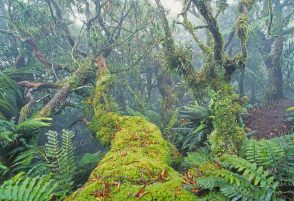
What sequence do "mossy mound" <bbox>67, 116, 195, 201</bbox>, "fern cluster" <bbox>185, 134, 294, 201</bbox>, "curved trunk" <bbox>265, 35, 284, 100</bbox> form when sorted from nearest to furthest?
"fern cluster" <bbox>185, 134, 294, 201</bbox>, "mossy mound" <bbox>67, 116, 195, 201</bbox>, "curved trunk" <bbox>265, 35, 284, 100</bbox>

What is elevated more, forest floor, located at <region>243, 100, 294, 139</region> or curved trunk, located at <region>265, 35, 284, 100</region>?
curved trunk, located at <region>265, 35, 284, 100</region>

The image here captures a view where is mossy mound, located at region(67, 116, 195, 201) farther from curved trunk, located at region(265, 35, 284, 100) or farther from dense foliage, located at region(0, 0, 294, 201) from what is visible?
curved trunk, located at region(265, 35, 284, 100)

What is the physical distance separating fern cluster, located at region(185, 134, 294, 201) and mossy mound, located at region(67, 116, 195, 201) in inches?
8.4

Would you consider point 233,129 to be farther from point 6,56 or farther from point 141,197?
point 6,56

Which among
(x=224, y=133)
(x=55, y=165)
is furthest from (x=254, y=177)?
(x=55, y=165)

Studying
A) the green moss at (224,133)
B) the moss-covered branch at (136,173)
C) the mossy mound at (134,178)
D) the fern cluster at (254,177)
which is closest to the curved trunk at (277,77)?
the green moss at (224,133)

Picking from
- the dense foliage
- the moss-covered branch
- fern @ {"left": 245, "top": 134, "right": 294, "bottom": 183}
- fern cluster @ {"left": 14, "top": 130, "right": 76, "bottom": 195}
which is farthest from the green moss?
fern cluster @ {"left": 14, "top": 130, "right": 76, "bottom": 195}

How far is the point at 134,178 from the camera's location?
307cm

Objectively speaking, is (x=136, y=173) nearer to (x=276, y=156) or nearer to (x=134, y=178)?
(x=134, y=178)

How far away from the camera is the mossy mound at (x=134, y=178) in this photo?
2.72 meters

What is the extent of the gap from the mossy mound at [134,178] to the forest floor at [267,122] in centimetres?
418

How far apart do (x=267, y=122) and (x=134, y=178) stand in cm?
687

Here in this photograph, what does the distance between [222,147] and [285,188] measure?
2186 mm

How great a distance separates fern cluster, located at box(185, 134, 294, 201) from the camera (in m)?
2.56
